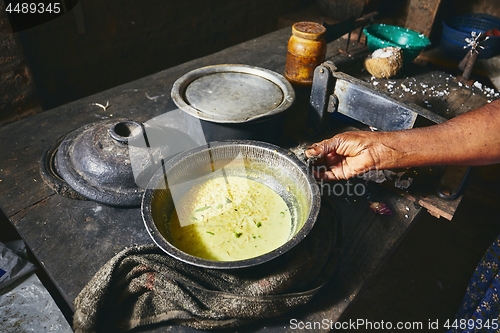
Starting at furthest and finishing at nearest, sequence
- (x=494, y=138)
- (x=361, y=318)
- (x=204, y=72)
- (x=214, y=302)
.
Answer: (x=361, y=318) < (x=204, y=72) < (x=494, y=138) < (x=214, y=302)

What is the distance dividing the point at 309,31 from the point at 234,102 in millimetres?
814

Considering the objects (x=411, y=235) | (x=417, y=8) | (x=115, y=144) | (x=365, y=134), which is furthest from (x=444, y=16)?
(x=115, y=144)

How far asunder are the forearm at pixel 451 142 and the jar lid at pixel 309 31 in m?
0.98

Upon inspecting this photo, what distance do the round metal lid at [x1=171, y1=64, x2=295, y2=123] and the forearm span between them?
0.61m

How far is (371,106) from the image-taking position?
2033 mm

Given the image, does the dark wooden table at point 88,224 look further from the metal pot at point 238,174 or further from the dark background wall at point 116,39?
the dark background wall at point 116,39

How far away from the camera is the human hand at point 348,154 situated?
1.75m

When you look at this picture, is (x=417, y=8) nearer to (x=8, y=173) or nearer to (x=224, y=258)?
(x=224, y=258)

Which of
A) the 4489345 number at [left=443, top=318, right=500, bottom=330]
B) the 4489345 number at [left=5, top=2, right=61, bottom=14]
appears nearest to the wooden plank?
the 4489345 number at [left=443, top=318, right=500, bottom=330]

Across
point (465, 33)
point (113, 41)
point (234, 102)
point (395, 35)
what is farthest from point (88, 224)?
point (465, 33)

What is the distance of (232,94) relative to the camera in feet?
6.91

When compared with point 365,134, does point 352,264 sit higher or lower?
lower

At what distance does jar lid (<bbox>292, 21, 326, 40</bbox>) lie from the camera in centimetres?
239

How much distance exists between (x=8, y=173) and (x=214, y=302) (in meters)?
1.48
